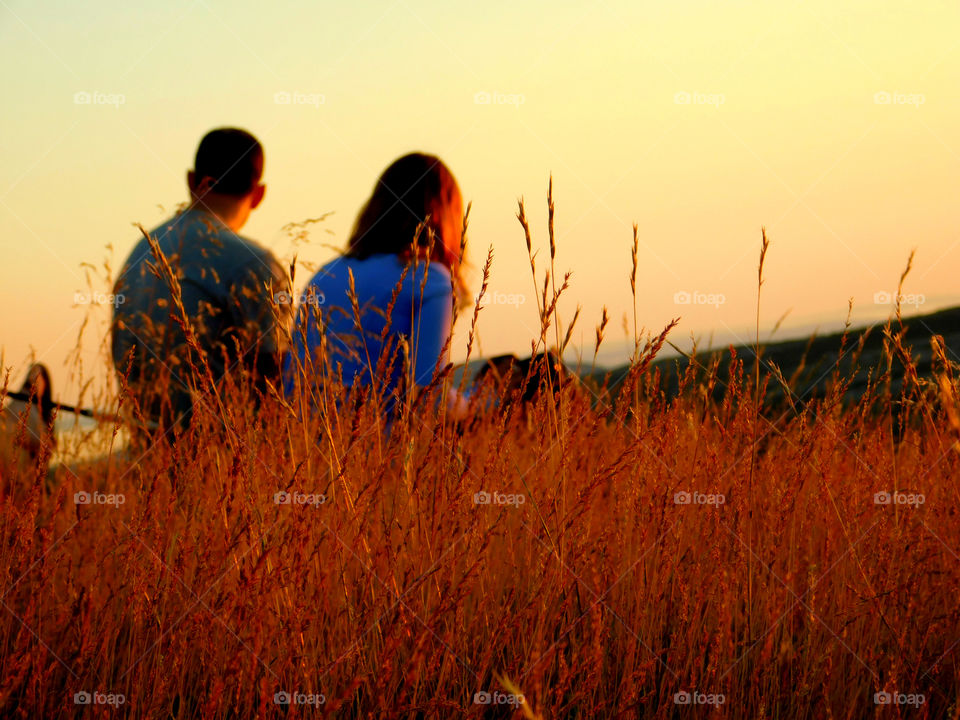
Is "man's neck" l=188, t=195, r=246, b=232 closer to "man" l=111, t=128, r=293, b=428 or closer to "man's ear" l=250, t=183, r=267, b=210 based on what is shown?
"man" l=111, t=128, r=293, b=428

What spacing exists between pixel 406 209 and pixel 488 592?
2.11 meters

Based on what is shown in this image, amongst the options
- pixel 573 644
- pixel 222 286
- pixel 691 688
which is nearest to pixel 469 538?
pixel 573 644

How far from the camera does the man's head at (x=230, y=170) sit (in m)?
4.09

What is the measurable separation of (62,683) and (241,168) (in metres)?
3.13

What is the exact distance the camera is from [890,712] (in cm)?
140

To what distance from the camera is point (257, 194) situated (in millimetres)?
4371

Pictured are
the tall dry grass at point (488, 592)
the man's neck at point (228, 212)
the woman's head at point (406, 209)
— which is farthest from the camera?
the man's neck at point (228, 212)

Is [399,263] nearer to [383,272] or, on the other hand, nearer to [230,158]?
[383,272]

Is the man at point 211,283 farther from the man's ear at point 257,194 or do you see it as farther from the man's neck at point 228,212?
the man's ear at point 257,194

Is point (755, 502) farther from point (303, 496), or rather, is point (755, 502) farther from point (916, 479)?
point (303, 496)

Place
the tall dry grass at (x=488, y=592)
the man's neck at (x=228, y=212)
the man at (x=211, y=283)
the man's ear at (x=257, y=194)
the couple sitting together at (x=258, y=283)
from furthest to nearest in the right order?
the man's ear at (x=257, y=194) < the man's neck at (x=228, y=212) < the man at (x=211, y=283) < the couple sitting together at (x=258, y=283) < the tall dry grass at (x=488, y=592)

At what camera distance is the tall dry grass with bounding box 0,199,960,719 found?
52.1 inches

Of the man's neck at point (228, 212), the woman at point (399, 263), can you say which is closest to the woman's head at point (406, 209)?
the woman at point (399, 263)

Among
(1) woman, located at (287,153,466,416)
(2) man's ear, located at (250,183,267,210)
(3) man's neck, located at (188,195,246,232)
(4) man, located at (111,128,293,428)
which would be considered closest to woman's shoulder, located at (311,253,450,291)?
(1) woman, located at (287,153,466,416)
